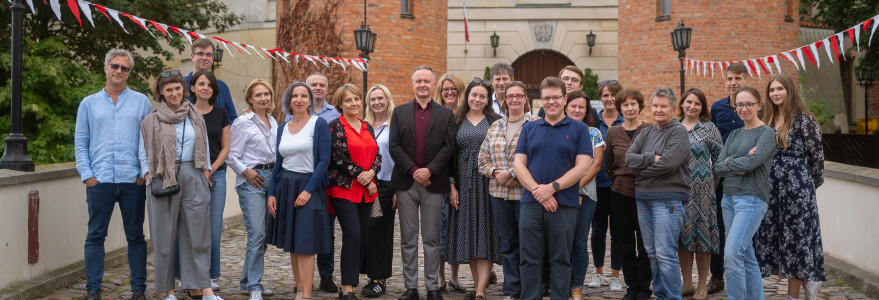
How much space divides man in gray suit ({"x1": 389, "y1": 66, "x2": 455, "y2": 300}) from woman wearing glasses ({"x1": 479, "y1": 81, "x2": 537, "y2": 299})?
0.41 metres

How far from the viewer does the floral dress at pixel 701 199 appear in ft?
21.9

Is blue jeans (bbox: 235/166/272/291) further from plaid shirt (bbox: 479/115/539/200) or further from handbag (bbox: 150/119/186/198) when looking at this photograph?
plaid shirt (bbox: 479/115/539/200)

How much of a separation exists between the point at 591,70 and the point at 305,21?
11.9 metres

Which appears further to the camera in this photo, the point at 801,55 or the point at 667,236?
the point at 801,55

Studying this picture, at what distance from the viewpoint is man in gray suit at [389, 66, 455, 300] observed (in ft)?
22.2

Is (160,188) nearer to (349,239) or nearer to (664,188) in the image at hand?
(349,239)

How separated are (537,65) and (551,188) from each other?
23200 mm

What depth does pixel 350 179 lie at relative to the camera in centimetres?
654

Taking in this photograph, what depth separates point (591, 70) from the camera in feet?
91.9

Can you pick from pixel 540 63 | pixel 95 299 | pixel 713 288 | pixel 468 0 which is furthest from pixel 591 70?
pixel 95 299

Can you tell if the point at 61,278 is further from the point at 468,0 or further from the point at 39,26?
the point at 468,0

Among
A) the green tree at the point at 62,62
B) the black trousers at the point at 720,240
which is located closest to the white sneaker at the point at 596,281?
the black trousers at the point at 720,240

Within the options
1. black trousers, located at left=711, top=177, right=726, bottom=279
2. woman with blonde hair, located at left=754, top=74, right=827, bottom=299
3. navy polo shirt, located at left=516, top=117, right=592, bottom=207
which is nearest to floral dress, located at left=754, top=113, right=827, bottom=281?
woman with blonde hair, located at left=754, top=74, right=827, bottom=299

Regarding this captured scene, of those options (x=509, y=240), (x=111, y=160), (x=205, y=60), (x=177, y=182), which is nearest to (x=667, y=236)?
(x=509, y=240)
